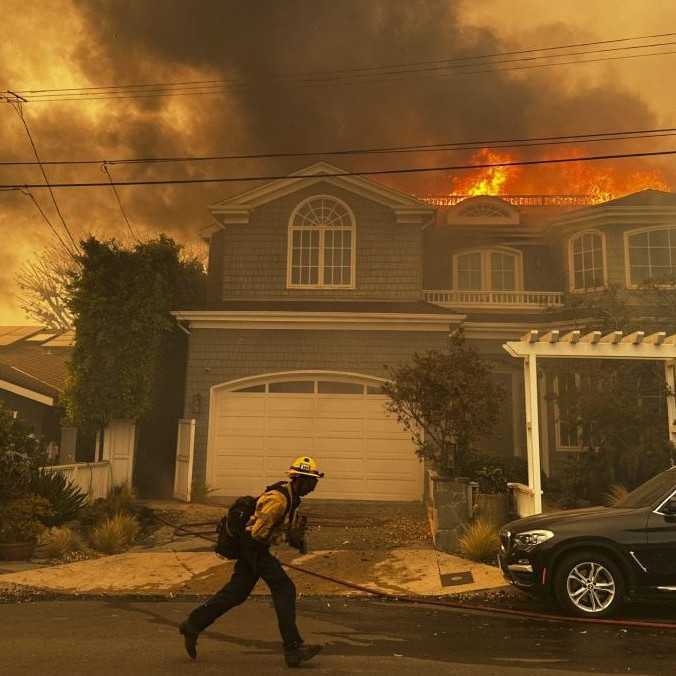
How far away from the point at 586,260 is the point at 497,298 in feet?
8.21

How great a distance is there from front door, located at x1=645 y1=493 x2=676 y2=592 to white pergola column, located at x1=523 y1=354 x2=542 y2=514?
107 inches

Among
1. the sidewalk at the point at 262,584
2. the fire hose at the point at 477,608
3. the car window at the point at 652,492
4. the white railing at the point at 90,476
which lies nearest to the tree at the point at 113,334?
the white railing at the point at 90,476

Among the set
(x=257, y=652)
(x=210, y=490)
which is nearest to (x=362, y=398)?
(x=210, y=490)

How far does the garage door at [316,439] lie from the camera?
51.2 ft

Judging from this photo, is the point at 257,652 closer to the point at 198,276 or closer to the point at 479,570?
the point at 479,570

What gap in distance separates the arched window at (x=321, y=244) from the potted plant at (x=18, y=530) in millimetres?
8552

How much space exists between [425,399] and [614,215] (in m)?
9.58

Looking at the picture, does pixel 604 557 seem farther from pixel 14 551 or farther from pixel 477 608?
pixel 14 551

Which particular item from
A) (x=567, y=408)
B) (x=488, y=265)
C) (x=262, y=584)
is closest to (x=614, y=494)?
(x=567, y=408)

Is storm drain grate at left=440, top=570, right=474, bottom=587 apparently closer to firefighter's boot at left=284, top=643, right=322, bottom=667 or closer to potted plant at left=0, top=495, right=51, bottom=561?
firefighter's boot at left=284, top=643, right=322, bottom=667

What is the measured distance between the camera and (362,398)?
1593cm

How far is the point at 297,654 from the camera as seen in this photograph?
542cm

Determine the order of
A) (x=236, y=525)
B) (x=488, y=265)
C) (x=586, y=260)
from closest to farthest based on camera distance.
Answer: (x=236, y=525) < (x=586, y=260) < (x=488, y=265)

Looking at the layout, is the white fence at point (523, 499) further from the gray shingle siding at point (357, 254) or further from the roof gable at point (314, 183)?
the roof gable at point (314, 183)
